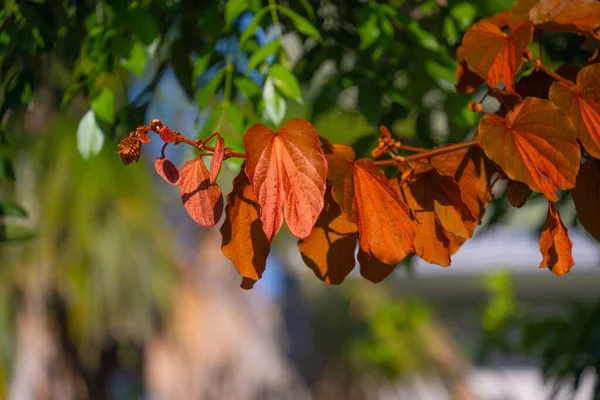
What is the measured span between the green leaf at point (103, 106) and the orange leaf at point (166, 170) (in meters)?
0.34

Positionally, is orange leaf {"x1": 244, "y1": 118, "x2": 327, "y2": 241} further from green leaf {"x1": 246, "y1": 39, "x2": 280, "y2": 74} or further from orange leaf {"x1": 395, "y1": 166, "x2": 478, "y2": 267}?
green leaf {"x1": 246, "y1": 39, "x2": 280, "y2": 74}

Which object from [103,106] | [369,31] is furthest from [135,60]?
[369,31]

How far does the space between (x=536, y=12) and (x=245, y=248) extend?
1.05 ft

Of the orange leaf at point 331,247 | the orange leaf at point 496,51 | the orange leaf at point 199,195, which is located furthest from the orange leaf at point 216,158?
the orange leaf at point 496,51

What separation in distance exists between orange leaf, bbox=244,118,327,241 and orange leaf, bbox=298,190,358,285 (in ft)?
0.25

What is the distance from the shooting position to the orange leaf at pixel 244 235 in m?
0.59

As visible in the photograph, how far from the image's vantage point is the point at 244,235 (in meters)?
0.59

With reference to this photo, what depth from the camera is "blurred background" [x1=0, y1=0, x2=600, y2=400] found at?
92cm

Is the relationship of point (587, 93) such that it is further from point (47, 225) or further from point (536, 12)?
point (47, 225)

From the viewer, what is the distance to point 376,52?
3.04 feet

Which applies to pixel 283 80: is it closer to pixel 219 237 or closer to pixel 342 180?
pixel 342 180

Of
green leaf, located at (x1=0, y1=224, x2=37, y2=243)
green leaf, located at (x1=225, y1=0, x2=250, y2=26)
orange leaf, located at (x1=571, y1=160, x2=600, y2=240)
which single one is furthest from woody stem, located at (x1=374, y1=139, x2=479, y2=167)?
green leaf, located at (x1=0, y1=224, x2=37, y2=243)

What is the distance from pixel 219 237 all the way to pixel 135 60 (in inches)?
144

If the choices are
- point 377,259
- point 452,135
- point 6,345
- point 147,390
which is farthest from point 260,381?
point 377,259
